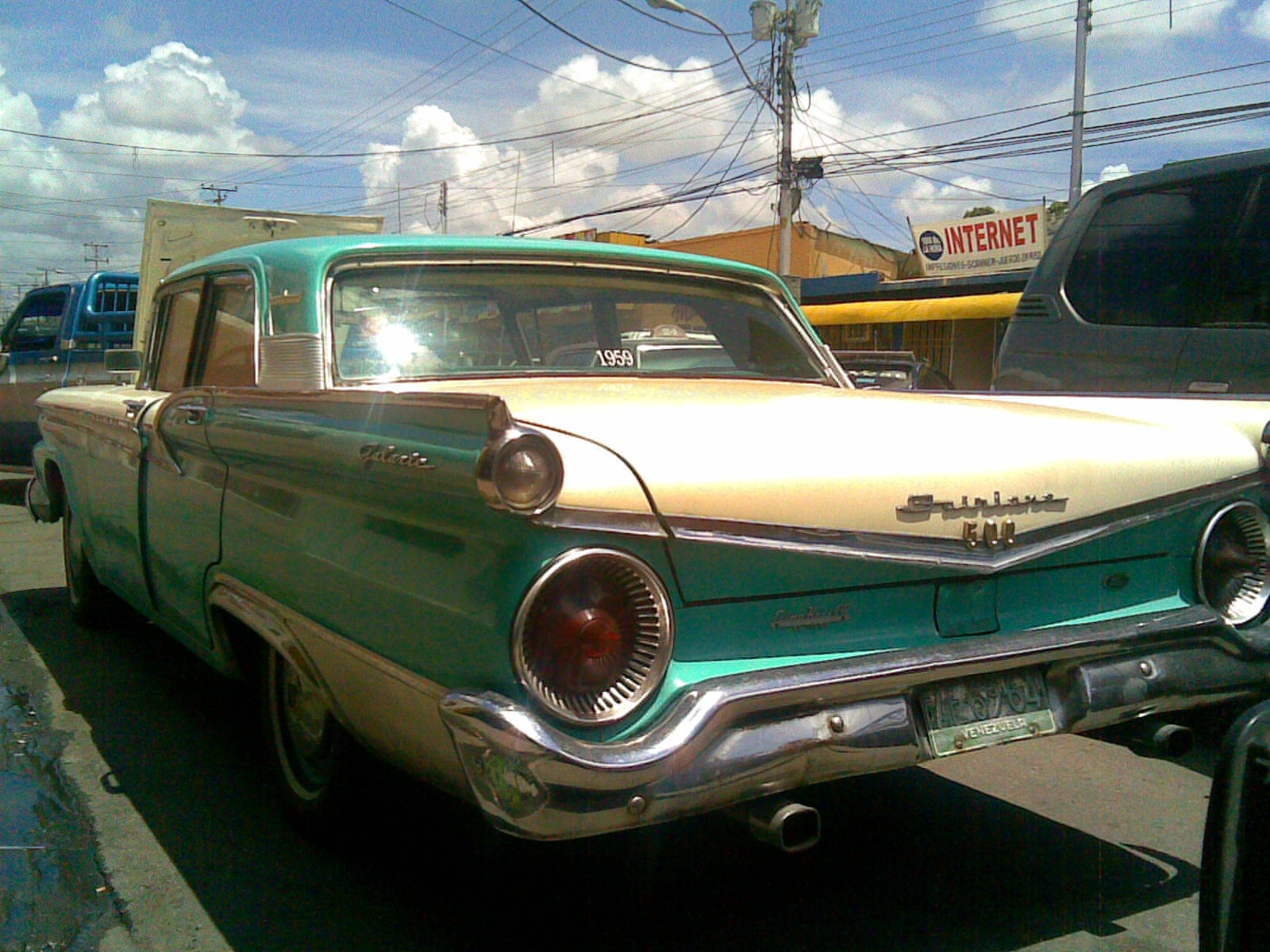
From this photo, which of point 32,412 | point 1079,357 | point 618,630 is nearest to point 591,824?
point 618,630

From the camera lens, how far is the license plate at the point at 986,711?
253 centimetres

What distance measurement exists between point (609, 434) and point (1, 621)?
5022mm

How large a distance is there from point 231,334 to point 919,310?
1895cm

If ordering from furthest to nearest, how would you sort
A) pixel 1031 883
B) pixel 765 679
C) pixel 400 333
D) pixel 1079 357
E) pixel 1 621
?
pixel 1 621 → pixel 1079 357 → pixel 400 333 → pixel 1031 883 → pixel 765 679

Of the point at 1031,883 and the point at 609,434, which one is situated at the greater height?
the point at 609,434

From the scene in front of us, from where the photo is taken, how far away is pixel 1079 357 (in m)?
5.33

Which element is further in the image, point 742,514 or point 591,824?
point 742,514

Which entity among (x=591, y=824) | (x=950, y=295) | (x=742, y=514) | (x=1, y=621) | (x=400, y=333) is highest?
(x=950, y=295)

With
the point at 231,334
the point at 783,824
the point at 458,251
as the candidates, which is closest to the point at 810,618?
the point at 783,824

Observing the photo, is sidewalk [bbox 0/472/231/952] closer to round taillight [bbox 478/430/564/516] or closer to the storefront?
round taillight [bbox 478/430/564/516]

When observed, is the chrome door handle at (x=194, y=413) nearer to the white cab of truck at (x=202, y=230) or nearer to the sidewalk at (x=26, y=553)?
the sidewalk at (x=26, y=553)

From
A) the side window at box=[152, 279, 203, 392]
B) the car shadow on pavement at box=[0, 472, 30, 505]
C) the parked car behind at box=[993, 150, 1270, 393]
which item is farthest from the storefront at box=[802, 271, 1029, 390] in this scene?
the side window at box=[152, 279, 203, 392]

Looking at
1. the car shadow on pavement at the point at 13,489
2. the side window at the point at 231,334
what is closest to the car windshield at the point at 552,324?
the side window at the point at 231,334

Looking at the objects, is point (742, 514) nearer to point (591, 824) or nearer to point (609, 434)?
point (609, 434)
